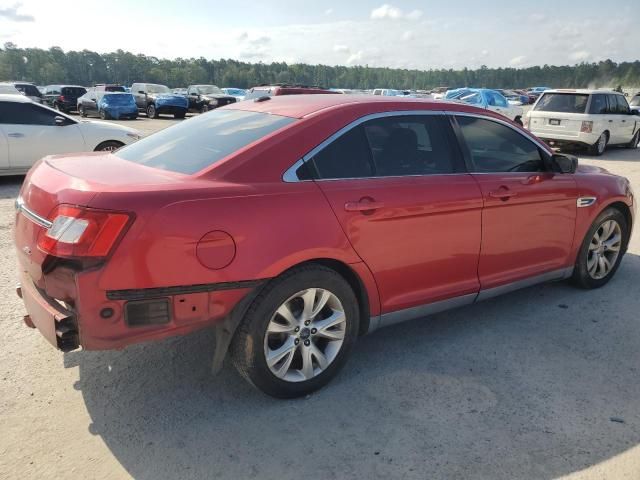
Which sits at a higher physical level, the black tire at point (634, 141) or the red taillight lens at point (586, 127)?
the red taillight lens at point (586, 127)

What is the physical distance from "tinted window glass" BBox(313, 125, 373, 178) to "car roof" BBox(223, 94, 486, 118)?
0.71 feet

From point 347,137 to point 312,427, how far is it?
166 cm

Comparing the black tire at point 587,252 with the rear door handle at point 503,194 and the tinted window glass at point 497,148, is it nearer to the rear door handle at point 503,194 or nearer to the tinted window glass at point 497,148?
the tinted window glass at point 497,148

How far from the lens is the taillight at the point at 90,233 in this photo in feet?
7.89

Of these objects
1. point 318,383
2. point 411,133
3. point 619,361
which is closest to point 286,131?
point 411,133

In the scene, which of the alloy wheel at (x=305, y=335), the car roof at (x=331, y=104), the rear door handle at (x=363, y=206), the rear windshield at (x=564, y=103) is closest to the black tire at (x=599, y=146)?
the rear windshield at (x=564, y=103)

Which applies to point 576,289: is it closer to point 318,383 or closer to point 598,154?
point 318,383

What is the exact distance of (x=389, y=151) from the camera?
3350 mm

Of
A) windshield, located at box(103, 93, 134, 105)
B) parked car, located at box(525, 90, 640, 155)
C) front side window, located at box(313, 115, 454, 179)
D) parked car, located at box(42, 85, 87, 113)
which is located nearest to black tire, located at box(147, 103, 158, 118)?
windshield, located at box(103, 93, 134, 105)

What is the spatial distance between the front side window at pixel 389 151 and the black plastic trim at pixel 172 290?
0.80 m

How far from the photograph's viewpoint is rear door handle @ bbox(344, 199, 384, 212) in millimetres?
3006

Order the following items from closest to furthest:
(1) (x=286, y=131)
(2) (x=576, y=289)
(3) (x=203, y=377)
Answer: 1. (1) (x=286, y=131)
2. (3) (x=203, y=377)
3. (2) (x=576, y=289)

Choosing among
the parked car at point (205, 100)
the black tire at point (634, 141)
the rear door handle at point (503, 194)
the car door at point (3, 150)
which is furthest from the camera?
the parked car at point (205, 100)

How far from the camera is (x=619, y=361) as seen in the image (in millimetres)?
3574
